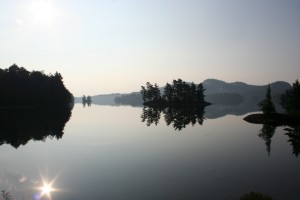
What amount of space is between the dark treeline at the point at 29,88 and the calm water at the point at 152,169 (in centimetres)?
12028

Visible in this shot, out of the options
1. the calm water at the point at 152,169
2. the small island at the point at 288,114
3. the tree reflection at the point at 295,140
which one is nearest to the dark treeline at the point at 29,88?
the calm water at the point at 152,169

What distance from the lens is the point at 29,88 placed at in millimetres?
170500

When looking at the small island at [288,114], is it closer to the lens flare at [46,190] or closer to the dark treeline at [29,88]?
the lens flare at [46,190]

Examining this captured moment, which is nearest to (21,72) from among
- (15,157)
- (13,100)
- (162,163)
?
(13,100)

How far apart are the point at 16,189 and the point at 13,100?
150 meters

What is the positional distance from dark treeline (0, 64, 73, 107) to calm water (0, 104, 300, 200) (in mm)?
120276

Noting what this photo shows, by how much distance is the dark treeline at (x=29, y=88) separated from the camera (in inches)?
6176

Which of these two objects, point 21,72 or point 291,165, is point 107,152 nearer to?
point 291,165

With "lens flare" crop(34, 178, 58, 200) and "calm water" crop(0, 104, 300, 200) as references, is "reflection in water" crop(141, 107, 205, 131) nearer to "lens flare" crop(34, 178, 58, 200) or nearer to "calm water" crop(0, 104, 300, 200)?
"calm water" crop(0, 104, 300, 200)

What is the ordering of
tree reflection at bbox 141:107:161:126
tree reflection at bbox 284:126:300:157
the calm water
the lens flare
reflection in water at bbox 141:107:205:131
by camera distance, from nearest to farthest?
the lens flare
the calm water
tree reflection at bbox 284:126:300:157
reflection in water at bbox 141:107:205:131
tree reflection at bbox 141:107:161:126

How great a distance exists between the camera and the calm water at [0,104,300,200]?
24.5 meters

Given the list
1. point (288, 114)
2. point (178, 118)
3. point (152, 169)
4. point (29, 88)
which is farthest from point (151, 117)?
point (29, 88)

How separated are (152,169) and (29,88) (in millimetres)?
157842

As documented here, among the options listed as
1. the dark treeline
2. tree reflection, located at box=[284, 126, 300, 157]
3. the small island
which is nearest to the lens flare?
tree reflection, located at box=[284, 126, 300, 157]
